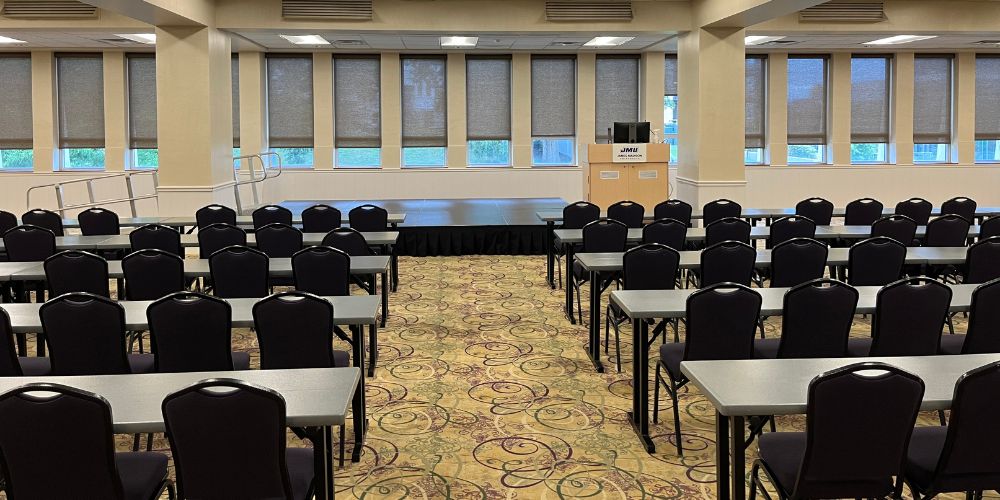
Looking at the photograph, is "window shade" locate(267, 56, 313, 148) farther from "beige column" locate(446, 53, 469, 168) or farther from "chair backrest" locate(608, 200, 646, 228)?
"chair backrest" locate(608, 200, 646, 228)

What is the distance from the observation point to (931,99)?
1873cm

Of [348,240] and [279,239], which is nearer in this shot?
[348,240]

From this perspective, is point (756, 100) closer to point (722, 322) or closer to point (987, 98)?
point (987, 98)

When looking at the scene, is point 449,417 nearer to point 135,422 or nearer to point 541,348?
point 541,348

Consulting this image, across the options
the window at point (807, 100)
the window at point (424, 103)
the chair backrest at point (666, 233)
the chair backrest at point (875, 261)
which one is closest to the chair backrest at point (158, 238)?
the chair backrest at point (666, 233)

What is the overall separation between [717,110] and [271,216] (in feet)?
22.1

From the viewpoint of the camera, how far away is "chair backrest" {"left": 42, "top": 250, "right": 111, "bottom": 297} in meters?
6.36

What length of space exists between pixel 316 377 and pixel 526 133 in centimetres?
1484

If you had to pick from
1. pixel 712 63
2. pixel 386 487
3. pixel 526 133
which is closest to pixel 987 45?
pixel 712 63

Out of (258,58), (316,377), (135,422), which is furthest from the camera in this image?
(258,58)

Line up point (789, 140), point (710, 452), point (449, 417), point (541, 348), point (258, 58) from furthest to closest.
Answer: point (789, 140)
point (258, 58)
point (541, 348)
point (449, 417)
point (710, 452)

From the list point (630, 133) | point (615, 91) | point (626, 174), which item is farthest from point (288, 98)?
point (626, 174)

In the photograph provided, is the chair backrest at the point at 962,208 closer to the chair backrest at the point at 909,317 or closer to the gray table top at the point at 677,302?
the gray table top at the point at 677,302

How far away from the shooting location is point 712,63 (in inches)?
523
